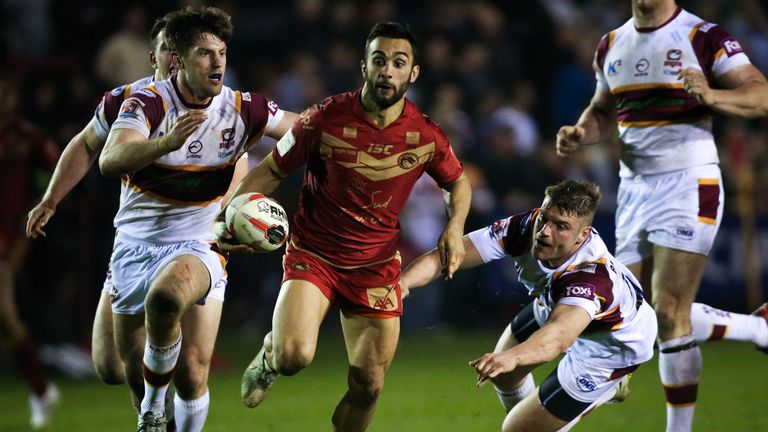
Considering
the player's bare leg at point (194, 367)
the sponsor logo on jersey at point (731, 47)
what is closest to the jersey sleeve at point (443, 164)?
the player's bare leg at point (194, 367)

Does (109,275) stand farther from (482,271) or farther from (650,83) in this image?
(482,271)

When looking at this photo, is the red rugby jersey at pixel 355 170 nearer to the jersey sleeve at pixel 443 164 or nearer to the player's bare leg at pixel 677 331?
the jersey sleeve at pixel 443 164

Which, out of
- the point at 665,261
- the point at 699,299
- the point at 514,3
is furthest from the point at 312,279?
the point at 514,3

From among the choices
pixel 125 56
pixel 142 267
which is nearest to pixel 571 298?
pixel 142 267

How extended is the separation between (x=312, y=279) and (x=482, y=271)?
7261 millimetres

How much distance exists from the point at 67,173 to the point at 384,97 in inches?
78.0

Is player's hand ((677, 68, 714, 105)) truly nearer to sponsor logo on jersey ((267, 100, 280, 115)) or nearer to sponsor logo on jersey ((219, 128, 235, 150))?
sponsor logo on jersey ((267, 100, 280, 115))

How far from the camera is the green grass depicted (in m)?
7.89

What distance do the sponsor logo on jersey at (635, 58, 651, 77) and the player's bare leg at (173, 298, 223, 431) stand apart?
119 inches

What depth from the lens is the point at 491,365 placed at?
5.00 metres

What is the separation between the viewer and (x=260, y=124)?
263 inches

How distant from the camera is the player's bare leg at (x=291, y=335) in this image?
6.01 metres

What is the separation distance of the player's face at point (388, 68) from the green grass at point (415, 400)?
2.59 metres

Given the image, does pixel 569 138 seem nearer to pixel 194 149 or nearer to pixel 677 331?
pixel 677 331
